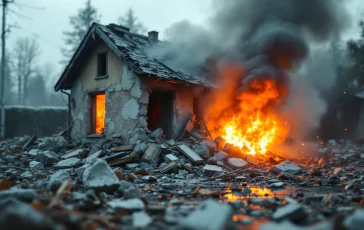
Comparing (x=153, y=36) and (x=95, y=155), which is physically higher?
(x=153, y=36)

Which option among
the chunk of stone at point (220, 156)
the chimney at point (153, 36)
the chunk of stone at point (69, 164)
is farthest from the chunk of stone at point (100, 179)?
the chimney at point (153, 36)

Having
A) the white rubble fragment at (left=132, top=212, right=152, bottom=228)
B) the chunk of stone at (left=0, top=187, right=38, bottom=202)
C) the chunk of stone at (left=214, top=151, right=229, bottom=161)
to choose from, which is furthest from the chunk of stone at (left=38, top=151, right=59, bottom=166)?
the white rubble fragment at (left=132, top=212, right=152, bottom=228)

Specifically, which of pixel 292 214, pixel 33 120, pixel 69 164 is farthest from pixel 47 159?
pixel 33 120

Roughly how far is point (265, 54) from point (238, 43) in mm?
1384

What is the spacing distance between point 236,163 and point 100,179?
5.11 m

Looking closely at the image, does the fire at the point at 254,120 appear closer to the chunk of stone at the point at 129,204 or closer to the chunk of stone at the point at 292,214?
the chunk of stone at the point at 129,204

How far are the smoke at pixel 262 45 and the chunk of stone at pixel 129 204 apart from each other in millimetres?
8564

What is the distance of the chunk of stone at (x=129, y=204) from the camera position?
4176mm

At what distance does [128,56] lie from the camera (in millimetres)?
10195

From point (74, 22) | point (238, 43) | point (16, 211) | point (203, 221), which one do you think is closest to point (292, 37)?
point (238, 43)

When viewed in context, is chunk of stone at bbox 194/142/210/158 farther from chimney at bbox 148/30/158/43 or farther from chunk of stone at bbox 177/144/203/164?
chimney at bbox 148/30/158/43

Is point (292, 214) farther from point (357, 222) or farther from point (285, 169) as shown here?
point (285, 169)

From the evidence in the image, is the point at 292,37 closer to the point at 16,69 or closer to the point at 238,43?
the point at 238,43

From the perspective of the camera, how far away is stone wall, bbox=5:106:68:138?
18.5 metres
